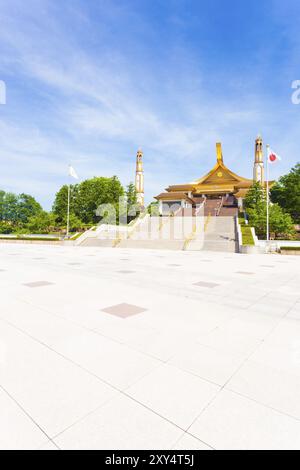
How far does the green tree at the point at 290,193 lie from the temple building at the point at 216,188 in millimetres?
5115

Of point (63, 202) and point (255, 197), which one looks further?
point (63, 202)

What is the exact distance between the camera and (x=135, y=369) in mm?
2605

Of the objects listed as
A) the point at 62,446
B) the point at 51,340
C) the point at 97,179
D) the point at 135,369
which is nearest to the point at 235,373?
the point at 135,369

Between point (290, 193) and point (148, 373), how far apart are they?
140 ft

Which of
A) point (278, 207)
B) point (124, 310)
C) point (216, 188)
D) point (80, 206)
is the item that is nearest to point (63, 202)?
point (80, 206)

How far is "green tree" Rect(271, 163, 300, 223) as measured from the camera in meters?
36.6

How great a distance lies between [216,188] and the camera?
5638cm

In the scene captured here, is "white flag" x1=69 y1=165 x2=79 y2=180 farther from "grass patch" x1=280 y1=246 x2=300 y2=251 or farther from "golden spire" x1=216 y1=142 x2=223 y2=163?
"golden spire" x1=216 y1=142 x2=223 y2=163

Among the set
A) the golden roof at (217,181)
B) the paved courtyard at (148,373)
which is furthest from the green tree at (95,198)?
the paved courtyard at (148,373)

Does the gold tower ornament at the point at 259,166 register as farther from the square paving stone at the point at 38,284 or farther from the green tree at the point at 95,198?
the square paving stone at the point at 38,284

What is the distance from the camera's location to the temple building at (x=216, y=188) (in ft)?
165

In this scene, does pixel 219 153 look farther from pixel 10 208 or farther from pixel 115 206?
pixel 10 208

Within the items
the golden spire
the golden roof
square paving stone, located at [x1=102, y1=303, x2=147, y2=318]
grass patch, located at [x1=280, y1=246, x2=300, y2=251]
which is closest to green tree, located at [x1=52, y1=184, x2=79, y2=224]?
the golden roof
